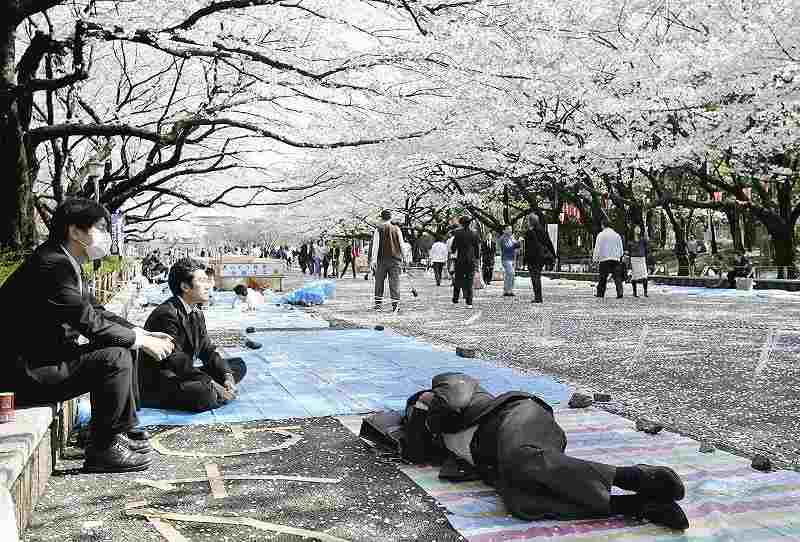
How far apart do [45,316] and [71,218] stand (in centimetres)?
55

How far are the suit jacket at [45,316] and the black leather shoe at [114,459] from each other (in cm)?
47

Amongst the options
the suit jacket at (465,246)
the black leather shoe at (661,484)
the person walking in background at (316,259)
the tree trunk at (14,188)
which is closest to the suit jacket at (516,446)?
the black leather shoe at (661,484)

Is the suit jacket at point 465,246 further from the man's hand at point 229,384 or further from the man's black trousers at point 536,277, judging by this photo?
the man's hand at point 229,384

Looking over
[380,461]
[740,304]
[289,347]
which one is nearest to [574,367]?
[289,347]

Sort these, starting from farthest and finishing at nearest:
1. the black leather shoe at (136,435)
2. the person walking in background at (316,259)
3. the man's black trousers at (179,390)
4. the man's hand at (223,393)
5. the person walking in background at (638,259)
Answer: the person walking in background at (316,259) < the person walking in background at (638,259) < the man's hand at (223,393) < the man's black trousers at (179,390) < the black leather shoe at (136,435)

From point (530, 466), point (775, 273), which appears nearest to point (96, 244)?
point (530, 466)

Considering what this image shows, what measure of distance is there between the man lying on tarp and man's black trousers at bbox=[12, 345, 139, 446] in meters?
1.52

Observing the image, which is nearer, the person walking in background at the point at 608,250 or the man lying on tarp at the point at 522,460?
the man lying on tarp at the point at 522,460

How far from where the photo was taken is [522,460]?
354 cm

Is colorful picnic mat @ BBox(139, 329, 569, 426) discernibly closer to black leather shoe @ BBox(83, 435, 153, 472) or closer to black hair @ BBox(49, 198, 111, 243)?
black leather shoe @ BBox(83, 435, 153, 472)

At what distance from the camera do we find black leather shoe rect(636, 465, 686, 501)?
11.0 feet

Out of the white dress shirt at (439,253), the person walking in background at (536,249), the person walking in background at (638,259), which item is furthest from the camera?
the white dress shirt at (439,253)

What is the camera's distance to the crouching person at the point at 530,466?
342 cm

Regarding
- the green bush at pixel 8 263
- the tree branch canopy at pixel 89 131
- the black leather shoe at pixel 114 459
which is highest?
the tree branch canopy at pixel 89 131
